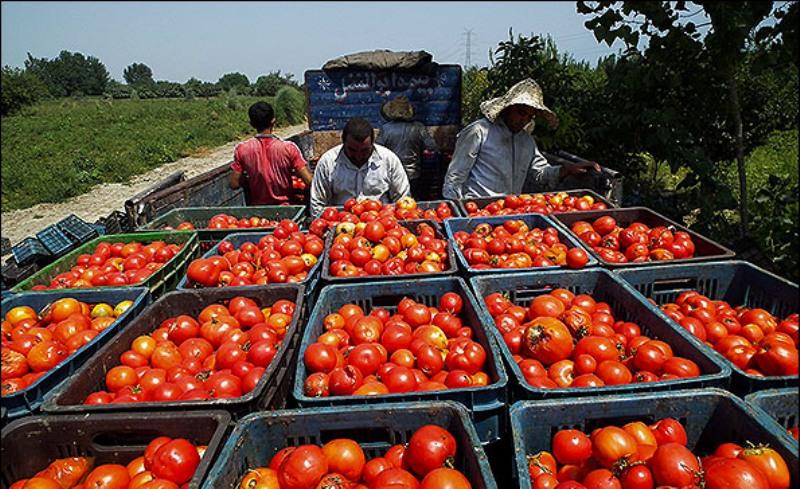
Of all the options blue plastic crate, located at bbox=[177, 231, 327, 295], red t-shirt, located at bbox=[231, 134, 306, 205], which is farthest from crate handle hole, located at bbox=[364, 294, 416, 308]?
red t-shirt, located at bbox=[231, 134, 306, 205]

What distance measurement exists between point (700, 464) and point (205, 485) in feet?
5.81

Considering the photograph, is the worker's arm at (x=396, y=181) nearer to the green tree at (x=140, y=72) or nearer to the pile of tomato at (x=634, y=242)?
the pile of tomato at (x=634, y=242)

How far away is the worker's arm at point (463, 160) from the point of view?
17.4 ft

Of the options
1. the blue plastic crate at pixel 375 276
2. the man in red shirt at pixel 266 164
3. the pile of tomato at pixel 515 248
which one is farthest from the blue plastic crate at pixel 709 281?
the man in red shirt at pixel 266 164

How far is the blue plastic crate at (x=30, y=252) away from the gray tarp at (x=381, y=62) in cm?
489

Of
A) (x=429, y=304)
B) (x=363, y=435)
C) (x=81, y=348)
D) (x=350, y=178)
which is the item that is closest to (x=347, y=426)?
(x=363, y=435)

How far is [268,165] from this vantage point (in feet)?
18.7

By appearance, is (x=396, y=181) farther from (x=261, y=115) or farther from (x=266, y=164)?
(x=261, y=115)

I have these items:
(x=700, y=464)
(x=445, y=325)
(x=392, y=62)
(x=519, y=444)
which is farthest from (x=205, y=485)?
(x=392, y=62)

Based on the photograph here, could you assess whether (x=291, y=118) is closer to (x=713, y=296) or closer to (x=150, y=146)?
(x=150, y=146)

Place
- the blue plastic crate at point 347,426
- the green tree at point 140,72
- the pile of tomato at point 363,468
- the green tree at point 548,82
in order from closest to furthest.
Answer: the green tree at point 140,72 < the pile of tomato at point 363,468 < the blue plastic crate at point 347,426 < the green tree at point 548,82

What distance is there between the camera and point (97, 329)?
3.11 meters

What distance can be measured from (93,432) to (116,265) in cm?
223

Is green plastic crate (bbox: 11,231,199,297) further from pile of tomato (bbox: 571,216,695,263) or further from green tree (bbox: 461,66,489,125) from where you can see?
green tree (bbox: 461,66,489,125)
